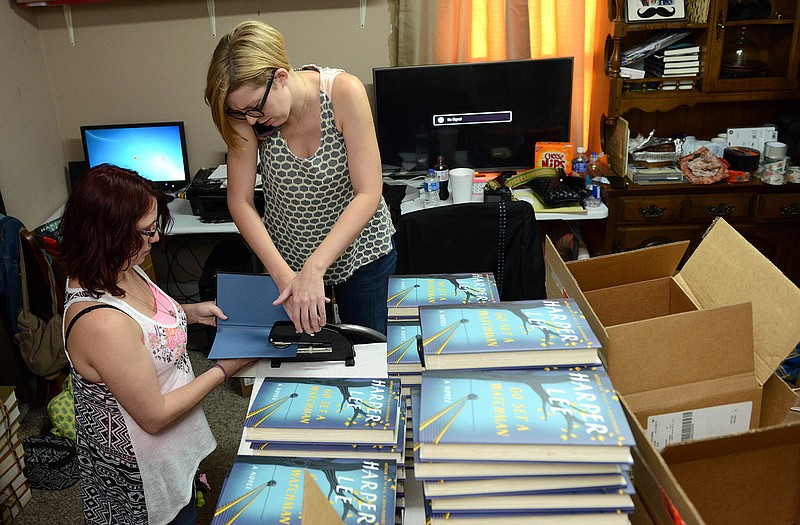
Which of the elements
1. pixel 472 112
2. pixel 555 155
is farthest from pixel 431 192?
pixel 555 155

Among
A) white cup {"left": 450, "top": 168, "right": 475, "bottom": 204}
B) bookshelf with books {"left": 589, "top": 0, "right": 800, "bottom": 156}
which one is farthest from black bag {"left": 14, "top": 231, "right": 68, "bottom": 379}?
bookshelf with books {"left": 589, "top": 0, "right": 800, "bottom": 156}

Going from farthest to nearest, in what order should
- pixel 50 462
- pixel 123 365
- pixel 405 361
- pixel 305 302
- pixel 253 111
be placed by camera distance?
pixel 50 462
pixel 253 111
pixel 305 302
pixel 123 365
pixel 405 361

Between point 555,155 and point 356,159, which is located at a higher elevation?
point 356,159

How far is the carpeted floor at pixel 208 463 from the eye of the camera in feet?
7.58

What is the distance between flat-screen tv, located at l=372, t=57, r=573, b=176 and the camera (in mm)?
3199

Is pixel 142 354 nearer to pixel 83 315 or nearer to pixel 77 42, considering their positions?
pixel 83 315

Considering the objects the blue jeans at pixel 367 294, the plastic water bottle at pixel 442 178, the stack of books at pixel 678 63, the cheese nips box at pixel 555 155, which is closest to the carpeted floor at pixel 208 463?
the blue jeans at pixel 367 294

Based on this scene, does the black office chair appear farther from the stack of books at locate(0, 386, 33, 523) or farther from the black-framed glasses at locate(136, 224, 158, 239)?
the stack of books at locate(0, 386, 33, 523)

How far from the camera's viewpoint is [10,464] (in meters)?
2.29

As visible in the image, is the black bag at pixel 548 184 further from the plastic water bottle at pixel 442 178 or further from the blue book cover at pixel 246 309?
the blue book cover at pixel 246 309

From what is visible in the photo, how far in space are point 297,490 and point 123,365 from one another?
0.51 meters

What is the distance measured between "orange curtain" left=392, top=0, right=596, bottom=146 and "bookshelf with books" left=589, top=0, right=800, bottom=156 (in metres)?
0.09

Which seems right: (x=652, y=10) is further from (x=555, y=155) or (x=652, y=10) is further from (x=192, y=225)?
(x=192, y=225)

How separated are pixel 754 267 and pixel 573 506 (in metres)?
0.64
